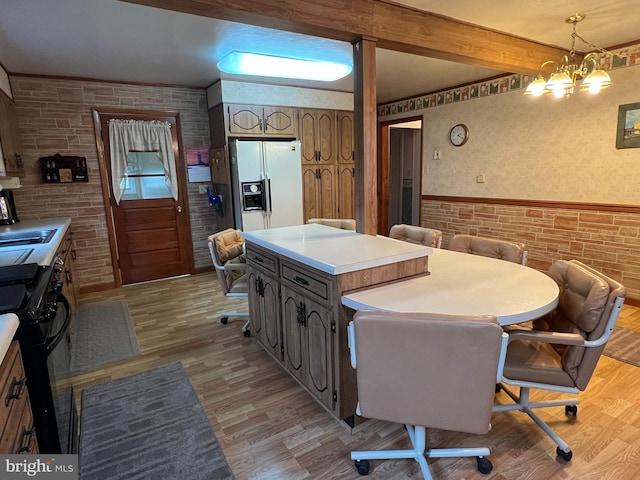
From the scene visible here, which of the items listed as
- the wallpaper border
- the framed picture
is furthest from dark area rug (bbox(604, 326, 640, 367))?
the wallpaper border

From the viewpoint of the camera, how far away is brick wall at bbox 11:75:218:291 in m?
3.93

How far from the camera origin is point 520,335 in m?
1.56

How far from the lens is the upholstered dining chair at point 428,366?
1.27 meters

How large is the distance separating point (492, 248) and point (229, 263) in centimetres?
207

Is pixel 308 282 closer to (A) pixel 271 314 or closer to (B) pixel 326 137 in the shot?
(A) pixel 271 314

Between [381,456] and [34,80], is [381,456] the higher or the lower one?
→ the lower one

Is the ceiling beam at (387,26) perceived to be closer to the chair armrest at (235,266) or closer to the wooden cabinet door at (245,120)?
the chair armrest at (235,266)

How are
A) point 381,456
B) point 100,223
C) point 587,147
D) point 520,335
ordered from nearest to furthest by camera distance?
point 520,335 < point 381,456 < point 587,147 < point 100,223

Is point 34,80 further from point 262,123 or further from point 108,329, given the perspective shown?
point 108,329

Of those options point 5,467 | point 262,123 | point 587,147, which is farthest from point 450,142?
point 5,467

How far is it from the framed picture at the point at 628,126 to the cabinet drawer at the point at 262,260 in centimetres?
354

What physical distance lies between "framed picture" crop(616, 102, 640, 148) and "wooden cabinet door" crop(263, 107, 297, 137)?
3496mm

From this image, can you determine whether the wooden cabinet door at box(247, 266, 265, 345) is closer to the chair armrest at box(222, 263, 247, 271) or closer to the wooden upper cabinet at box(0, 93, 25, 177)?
the chair armrest at box(222, 263, 247, 271)

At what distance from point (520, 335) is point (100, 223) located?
4576 millimetres
